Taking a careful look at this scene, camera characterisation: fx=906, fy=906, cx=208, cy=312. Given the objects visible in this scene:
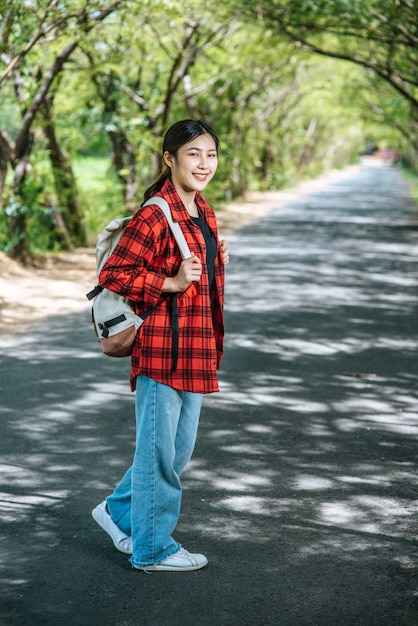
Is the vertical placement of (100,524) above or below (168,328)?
below

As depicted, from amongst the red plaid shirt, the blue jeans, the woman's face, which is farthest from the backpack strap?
the blue jeans

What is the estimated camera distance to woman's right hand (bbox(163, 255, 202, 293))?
11.5ft

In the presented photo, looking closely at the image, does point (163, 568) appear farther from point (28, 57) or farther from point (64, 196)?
point (64, 196)

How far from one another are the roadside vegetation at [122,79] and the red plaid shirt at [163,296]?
298 inches

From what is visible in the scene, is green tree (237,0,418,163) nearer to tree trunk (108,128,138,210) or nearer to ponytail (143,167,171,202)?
tree trunk (108,128,138,210)

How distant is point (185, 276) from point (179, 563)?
1.24 meters

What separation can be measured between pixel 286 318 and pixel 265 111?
1161 inches

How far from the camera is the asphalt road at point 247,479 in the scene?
3.59 meters

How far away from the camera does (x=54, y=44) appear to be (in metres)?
13.9

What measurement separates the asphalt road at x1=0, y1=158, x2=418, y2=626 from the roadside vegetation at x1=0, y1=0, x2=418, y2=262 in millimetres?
4274

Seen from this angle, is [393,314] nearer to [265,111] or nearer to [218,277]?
[218,277]

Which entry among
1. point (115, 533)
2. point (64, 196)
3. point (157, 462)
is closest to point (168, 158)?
point (157, 462)

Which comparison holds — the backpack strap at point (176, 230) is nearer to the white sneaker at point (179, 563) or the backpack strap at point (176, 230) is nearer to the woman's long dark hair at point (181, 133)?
the woman's long dark hair at point (181, 133)

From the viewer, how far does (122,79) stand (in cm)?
1777
